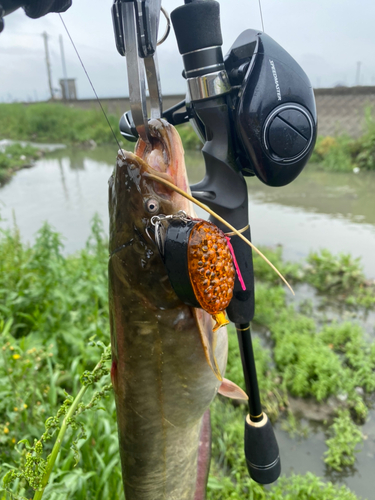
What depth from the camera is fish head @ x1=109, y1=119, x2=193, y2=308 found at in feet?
2.90

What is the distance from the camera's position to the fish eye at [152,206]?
Answer: 89cm

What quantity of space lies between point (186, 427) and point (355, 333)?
2.82 metres

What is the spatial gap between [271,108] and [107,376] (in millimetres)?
1947

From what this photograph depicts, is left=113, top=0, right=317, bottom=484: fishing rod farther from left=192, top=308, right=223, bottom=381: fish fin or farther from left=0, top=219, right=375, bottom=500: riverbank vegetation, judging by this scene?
left=0, top=219, right=375, bottom=500: riverbank vegetation

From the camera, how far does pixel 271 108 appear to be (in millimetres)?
910

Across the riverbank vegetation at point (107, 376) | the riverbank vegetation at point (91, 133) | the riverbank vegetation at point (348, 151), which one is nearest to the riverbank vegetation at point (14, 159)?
the riverbank vegetation at point (91, 133)

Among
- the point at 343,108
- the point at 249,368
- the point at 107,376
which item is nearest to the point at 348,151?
the point at 343,108

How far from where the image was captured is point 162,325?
0.97 metres

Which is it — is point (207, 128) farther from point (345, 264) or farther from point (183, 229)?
point (345, 264)

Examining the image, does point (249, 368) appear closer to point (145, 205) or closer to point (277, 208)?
point (145, 205)

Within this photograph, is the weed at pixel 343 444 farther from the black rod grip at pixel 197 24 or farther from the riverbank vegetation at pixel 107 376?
the black rod grip at pixel 197 24

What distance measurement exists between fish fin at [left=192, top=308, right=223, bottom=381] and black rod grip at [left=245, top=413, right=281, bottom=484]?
322 millimetres

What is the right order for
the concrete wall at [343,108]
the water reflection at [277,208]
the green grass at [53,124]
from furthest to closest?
the green grass at [53,124]
the concrete wall at [343,108]
the water reflection at [277,208]

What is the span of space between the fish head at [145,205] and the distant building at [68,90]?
22.0m
